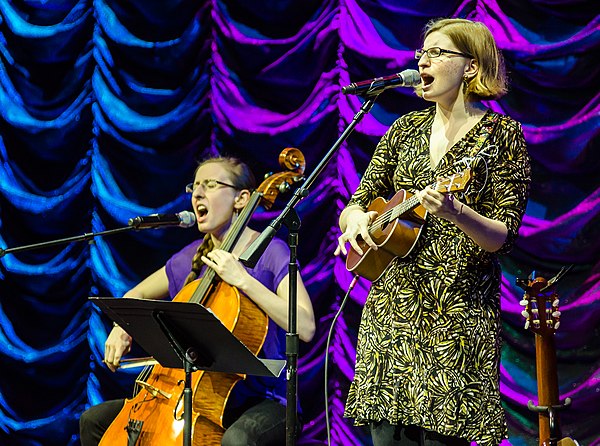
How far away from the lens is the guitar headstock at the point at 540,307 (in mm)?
2764

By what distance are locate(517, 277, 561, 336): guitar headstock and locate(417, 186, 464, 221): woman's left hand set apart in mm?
793

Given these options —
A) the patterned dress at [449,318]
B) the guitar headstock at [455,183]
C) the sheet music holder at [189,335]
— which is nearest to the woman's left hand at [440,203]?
the guitar headstock at [455,183]

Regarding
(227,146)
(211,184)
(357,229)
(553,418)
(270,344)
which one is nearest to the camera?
(357,229)

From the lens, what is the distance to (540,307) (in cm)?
279

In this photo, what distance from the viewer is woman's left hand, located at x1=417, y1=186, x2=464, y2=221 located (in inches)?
81.2

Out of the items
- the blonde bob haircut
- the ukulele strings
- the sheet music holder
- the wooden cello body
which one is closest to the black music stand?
the sheet music holder

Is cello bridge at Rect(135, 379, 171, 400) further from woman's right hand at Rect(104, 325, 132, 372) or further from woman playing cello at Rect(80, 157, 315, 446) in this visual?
woman's right hand at Rect(104, 325, 132, 372)

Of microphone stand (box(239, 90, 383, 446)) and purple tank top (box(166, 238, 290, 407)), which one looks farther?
purple tank top (box(166, 238, 290, 407))

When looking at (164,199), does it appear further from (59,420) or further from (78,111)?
(59,420)

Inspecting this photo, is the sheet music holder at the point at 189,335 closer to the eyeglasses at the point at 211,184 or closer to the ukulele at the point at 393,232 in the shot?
the ukulele at the point at 393,232

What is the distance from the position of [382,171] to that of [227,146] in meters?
1.73

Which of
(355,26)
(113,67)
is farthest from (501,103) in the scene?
(113,67)

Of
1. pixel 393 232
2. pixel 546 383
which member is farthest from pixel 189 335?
pixel 546 383

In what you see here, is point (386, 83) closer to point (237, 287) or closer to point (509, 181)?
point (509, 181)
